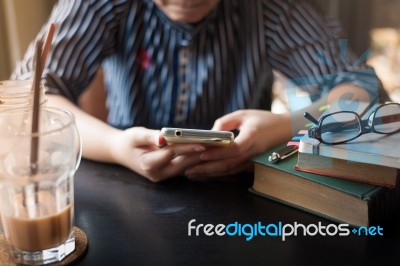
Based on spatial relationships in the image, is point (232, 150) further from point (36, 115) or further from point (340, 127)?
point (36, 115)

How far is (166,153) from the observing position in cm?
70

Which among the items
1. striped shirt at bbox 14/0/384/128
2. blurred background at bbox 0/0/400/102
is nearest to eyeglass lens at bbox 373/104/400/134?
striped shirt at bbox 14/0/384/128

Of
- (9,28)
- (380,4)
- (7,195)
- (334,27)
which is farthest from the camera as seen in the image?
(380,4)

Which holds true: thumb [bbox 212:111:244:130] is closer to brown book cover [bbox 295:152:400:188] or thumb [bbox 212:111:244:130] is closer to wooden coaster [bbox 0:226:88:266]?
brown book cover [bbox 295:152:400:188]

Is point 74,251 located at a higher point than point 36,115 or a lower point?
lower

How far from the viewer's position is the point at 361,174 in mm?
591

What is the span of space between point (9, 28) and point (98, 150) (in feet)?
2.74

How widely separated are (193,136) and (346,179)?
193 millimetres

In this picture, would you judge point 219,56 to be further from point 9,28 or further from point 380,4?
point 380,4

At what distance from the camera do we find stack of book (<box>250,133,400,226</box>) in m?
0.57

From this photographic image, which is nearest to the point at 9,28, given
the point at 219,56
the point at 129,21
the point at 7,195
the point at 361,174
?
the point at 129,21

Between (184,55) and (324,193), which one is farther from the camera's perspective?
(184,55)

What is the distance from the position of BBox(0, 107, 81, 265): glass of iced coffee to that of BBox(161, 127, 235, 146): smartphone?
0.14 meters

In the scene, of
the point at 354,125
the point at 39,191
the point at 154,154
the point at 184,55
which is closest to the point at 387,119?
the point at 354,125
